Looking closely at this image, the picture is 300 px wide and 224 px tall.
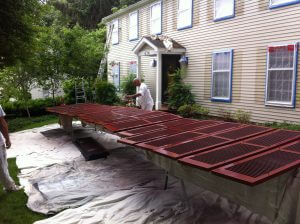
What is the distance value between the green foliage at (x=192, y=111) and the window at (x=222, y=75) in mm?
625

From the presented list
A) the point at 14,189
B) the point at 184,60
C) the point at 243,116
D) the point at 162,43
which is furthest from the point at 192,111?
the point at 14,189

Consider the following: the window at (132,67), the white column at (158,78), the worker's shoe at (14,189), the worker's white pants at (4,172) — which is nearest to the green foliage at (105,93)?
the window at (132,67)

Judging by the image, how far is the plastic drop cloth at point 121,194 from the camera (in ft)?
11.8

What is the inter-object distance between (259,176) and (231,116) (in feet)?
26.4

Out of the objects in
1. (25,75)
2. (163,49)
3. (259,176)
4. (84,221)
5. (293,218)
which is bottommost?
(84,221)

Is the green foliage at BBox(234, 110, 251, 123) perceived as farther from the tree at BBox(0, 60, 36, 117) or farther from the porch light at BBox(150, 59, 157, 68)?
the tree at BBox(0, 60, 36, 117)

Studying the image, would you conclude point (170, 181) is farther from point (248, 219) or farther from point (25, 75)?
point (25, 75)

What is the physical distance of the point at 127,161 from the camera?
6230mm

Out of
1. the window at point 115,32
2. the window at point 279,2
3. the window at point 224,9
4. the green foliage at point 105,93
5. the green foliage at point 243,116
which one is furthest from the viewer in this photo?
the window at point 115,32

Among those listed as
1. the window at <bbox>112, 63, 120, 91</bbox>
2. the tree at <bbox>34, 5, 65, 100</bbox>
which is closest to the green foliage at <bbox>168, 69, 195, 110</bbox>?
the tree at <bbox>34, 5, 65, 100</bbox>

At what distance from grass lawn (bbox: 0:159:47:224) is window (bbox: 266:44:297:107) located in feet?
24.5

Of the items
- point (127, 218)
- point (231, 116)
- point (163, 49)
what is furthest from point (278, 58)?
point (127, 218)

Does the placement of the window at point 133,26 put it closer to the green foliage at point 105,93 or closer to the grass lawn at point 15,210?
the green foliage at point 105,93

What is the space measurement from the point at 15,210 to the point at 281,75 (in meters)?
7.92
